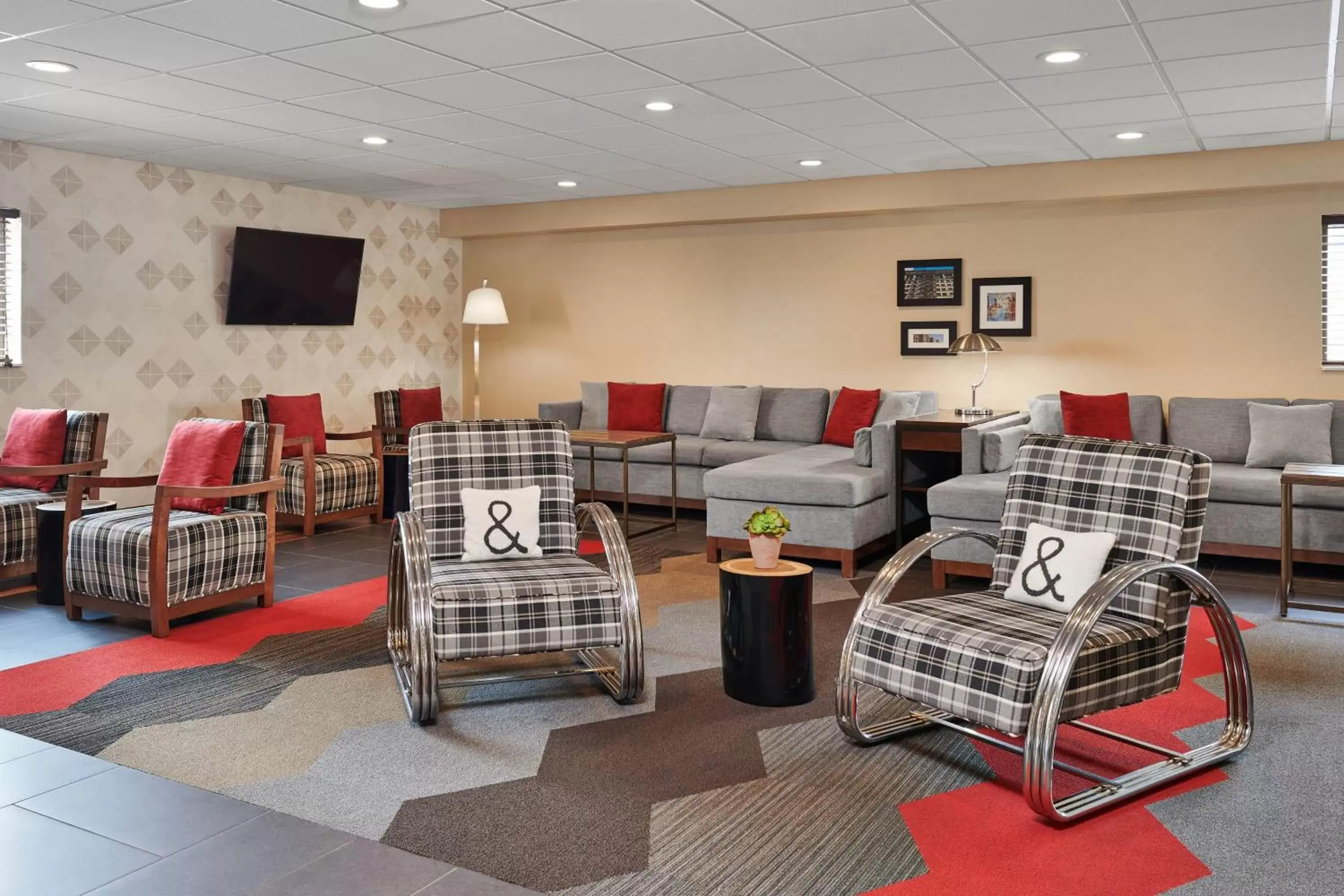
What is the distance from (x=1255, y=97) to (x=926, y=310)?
304 centimetres

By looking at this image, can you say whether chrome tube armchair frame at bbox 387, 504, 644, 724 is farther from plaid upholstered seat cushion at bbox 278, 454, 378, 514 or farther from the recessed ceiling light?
plaid upholstered seat cushion at bbox 278, 454, 378, 514

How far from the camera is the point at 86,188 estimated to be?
7059 millimetres

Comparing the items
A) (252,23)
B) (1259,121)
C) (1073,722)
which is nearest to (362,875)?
(1073,722)

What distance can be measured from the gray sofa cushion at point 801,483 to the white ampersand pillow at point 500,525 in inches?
83.5

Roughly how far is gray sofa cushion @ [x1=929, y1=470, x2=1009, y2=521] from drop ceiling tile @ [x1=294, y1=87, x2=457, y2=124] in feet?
10.9

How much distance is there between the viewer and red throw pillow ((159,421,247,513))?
5.06 m

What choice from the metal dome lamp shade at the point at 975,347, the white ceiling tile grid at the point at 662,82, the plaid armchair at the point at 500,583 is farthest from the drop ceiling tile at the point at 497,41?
the metal dome lamp shade at the point at 975,347

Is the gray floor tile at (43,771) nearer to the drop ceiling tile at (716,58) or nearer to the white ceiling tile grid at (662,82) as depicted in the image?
the white ceiling tile grid at (662,82)

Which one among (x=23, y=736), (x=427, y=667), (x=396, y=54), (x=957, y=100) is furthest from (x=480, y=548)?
(x=957, y=100)

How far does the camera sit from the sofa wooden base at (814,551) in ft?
19.5

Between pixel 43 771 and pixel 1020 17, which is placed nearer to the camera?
pixel 43 771

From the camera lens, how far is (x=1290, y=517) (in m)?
5.06

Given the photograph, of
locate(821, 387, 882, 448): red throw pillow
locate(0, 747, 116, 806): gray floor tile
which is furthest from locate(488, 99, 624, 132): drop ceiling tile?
locate(0, 747, 116, 806): gray floor tile

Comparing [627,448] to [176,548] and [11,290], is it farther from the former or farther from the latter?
[11,290]
